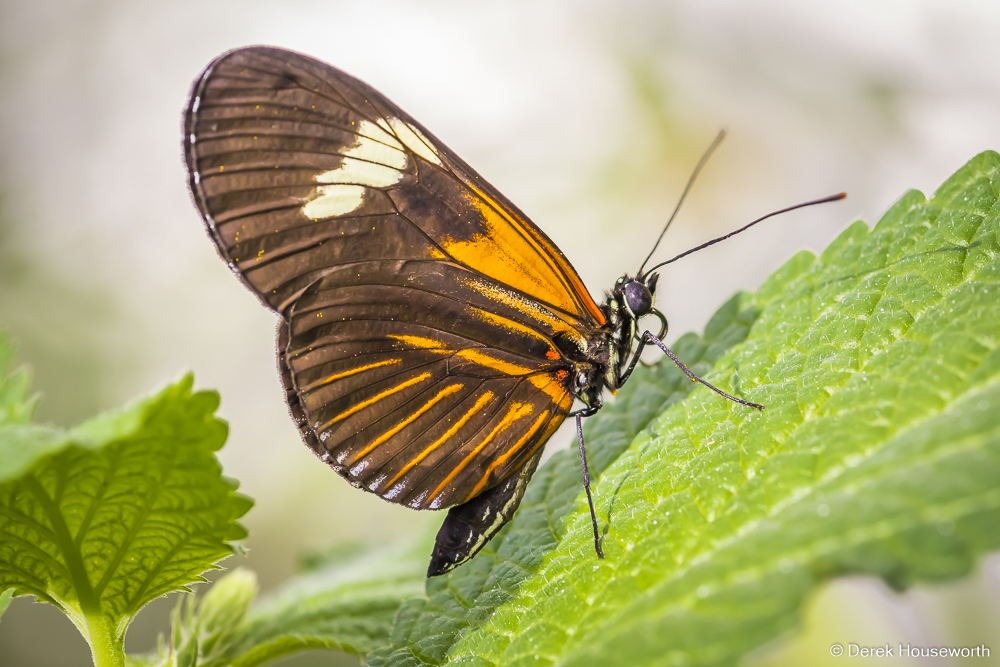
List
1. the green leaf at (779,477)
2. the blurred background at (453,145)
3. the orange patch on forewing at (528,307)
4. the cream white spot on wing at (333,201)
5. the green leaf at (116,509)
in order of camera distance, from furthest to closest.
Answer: the blurred background at (453,145) < the orange patch on forewing at (528,307) < the cream white spot on wing at (333,201) < the green leaf at (116,509) < the green leaf at (779,477)

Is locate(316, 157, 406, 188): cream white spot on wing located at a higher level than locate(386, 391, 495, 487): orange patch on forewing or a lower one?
higher

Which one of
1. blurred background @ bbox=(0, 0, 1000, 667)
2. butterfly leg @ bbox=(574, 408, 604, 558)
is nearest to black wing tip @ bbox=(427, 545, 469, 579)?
butterfly leg @ bbox=(574, 408, 604, 558)

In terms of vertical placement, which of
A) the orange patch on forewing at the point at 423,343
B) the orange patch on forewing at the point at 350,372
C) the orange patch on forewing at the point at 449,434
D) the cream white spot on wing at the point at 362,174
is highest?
the cream white spot on wing at the point at 362,174

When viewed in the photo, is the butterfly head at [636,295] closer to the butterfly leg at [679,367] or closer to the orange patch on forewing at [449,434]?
the butterfly leg at [679,367]

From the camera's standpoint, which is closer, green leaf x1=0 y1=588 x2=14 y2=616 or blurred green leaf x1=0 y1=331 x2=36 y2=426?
blurred green leaf x1=0 y1=331 x2=36 y2=426

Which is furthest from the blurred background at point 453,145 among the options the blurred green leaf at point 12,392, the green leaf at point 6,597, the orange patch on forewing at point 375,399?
the blurred green leaf at point 12,392

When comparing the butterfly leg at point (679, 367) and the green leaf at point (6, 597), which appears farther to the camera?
the butterfly leg at point (679, 367)

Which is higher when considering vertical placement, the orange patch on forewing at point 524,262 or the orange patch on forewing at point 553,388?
the orange patch on forewing at point 524,262

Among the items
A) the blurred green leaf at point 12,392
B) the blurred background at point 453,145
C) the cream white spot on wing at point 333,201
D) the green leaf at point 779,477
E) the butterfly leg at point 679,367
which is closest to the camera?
the green leaf at point 779,477

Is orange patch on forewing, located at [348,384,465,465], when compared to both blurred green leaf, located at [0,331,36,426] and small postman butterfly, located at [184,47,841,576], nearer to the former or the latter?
small postman butterfly, located at [184,47,841,576]
